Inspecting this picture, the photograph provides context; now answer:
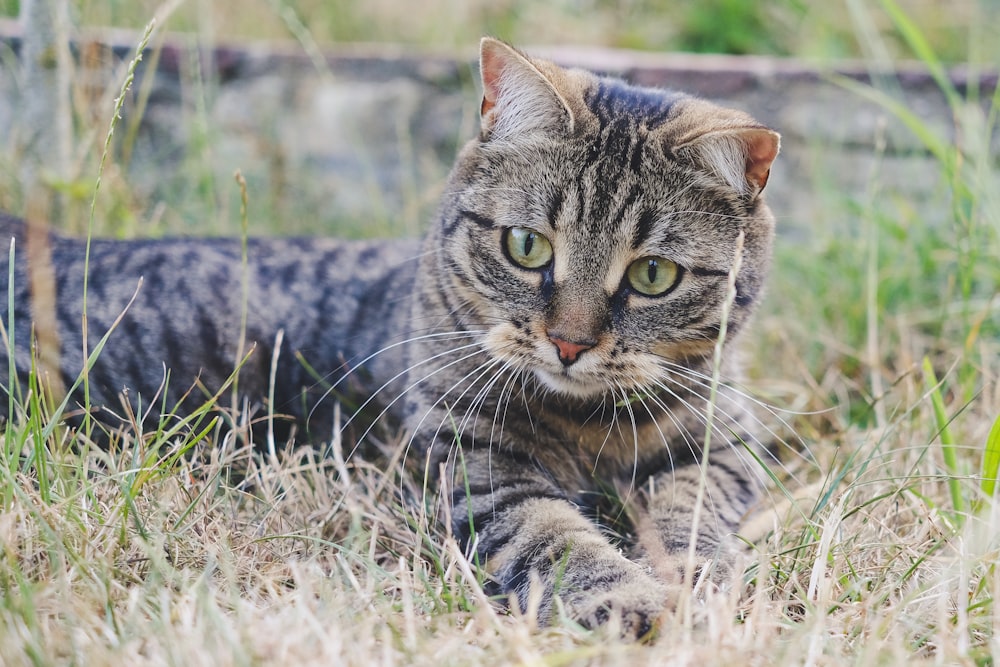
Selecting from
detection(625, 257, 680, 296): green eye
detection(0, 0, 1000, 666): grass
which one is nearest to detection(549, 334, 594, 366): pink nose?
detection(625, 257, 680, 296): green eye

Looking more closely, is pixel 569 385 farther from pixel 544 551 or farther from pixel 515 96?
pixel 515 96

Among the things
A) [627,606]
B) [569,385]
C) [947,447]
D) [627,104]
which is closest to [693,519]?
[627,606]

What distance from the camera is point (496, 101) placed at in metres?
1.78

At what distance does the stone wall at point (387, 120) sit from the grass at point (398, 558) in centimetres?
121

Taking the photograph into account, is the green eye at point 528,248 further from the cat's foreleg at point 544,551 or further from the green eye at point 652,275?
the cat's foreleg at point 544,551

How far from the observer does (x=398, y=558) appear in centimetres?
154

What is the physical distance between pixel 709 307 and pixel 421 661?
0.88 meters

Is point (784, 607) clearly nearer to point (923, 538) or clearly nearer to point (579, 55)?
point (923, 538)

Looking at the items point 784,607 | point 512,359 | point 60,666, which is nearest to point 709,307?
point 512,359

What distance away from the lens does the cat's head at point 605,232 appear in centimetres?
162

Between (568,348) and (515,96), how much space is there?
535 mm

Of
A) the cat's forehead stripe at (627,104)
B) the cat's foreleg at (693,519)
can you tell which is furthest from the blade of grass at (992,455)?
the cat's forehead stripe at (627,104)

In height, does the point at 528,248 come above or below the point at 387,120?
below

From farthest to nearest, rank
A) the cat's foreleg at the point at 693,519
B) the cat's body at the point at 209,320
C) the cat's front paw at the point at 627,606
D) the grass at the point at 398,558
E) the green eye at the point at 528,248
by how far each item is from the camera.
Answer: the cat's body at the point at 209,320 < the green eye at the point at 528,248 < the cat's foreleg at the point at 693,519 < the cat's front paw at the point at 627,606 < the grass at the point at 398,558
